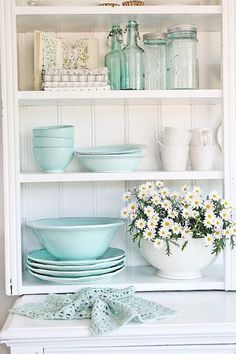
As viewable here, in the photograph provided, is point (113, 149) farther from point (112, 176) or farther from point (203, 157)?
point (203, 157)

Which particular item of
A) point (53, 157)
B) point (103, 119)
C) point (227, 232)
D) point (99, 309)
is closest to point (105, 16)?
point (103, 119)

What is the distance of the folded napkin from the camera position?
5.63ft

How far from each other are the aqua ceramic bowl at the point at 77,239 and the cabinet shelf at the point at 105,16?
27.6 inches

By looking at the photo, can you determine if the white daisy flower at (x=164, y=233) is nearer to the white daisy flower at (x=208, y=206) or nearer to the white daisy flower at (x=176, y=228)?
the white daisy flower at (x=176, y=228)

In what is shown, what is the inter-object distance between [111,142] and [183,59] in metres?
0.41

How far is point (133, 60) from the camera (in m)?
2.12

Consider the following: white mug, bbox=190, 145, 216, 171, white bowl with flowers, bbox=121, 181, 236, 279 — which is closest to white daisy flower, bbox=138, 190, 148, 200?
white bowl with flowers, bbox=121, 181, 236, 279

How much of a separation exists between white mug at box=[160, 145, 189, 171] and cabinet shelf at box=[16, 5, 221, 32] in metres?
0.45

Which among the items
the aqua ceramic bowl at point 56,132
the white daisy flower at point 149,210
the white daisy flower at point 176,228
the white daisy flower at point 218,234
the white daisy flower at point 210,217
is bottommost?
the white daisy flower at point 218,234

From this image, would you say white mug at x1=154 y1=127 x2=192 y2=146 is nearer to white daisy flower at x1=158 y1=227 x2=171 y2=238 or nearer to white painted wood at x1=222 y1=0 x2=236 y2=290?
white painted wood at x1=222 y1=0 x2=236 y2=290

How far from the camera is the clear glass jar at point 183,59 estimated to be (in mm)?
2084

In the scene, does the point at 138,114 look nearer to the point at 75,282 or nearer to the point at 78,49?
A: the point at 78,49

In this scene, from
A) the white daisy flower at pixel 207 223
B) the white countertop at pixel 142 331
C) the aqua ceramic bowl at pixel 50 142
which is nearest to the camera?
the white countertop at pixel 142 331

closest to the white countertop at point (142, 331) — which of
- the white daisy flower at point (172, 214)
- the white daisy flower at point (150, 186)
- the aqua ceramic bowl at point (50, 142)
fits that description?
the white daisy flower at point (172, 214)
